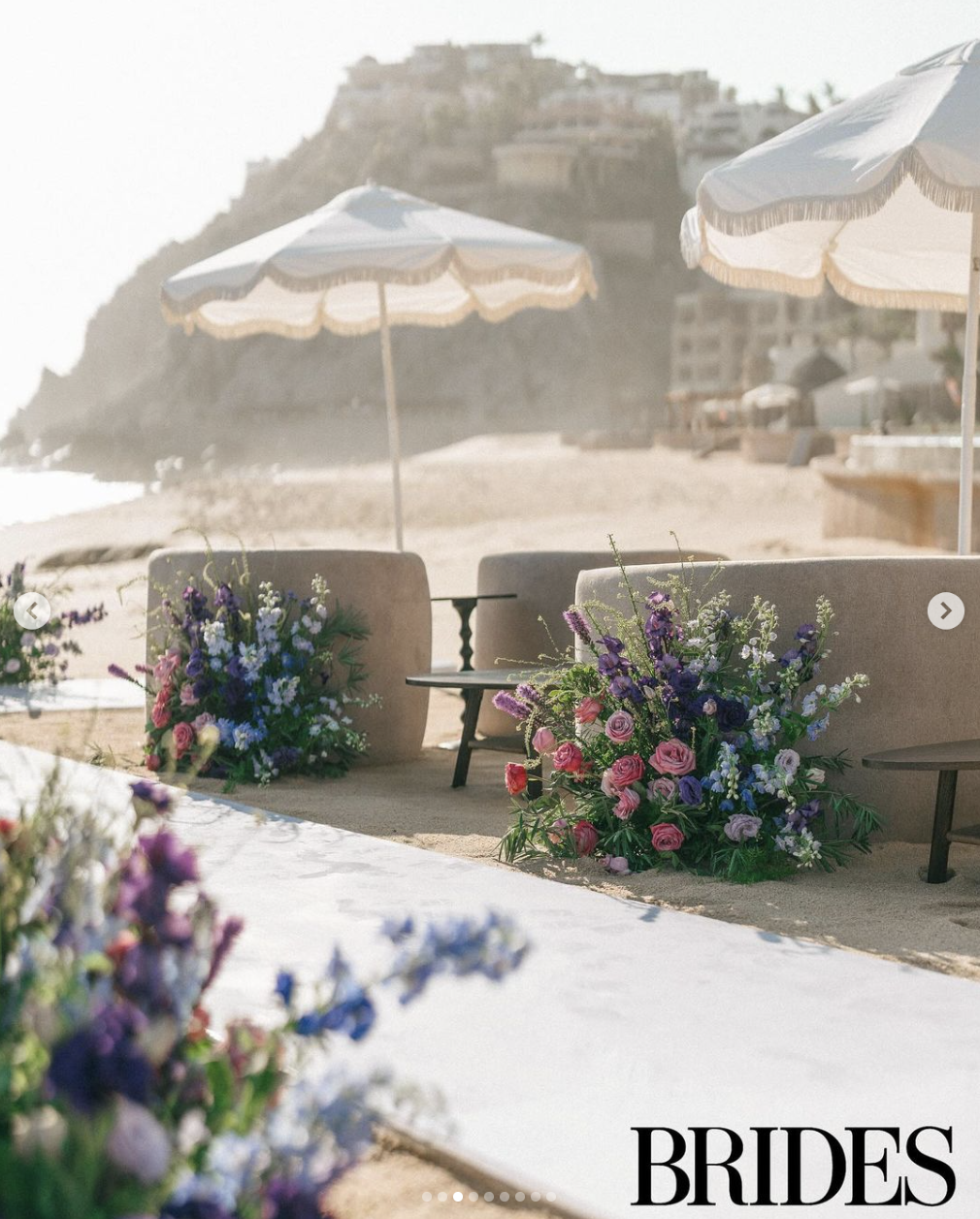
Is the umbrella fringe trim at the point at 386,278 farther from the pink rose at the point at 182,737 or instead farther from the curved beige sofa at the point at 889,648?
the curved beige sofa at the point at 889,648

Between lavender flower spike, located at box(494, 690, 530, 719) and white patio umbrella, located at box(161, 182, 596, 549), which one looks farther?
white patio umbrella, located at box(161, 182, 596, 549)

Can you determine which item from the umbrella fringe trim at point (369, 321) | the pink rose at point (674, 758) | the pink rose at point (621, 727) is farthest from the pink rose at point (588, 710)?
the umbrella fringe trim at point (369, 321)

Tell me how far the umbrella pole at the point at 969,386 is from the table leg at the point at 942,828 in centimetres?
183

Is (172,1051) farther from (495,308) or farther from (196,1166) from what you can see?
(495,308)

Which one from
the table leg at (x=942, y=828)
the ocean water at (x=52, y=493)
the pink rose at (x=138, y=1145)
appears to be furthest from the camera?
the ocean water at (x=52, y=493)

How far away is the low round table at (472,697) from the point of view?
5.83 meters

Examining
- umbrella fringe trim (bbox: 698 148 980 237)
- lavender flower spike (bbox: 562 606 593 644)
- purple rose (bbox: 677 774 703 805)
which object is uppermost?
umbrella fringe trim (bbox: 698 148 980 237)

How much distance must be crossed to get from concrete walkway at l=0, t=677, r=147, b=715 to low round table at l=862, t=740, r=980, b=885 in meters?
4.63

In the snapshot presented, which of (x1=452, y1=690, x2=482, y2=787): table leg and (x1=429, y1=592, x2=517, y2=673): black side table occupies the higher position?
(x1=429, y1=592, x2=517, y2=673): black side table

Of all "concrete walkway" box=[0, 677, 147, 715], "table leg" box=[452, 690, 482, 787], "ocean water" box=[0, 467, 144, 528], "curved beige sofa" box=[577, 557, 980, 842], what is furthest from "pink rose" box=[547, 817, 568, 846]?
"ocean water" box=[0, 467, 144, 528]

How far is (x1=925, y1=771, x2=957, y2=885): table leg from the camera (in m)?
4.35

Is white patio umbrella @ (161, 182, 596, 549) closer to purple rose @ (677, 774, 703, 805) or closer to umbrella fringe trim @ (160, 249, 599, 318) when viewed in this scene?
umbrella fringe trim @ (160, 249, 599, 318)

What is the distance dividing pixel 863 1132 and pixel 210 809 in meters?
3.20

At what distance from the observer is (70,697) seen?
28.4 feet
